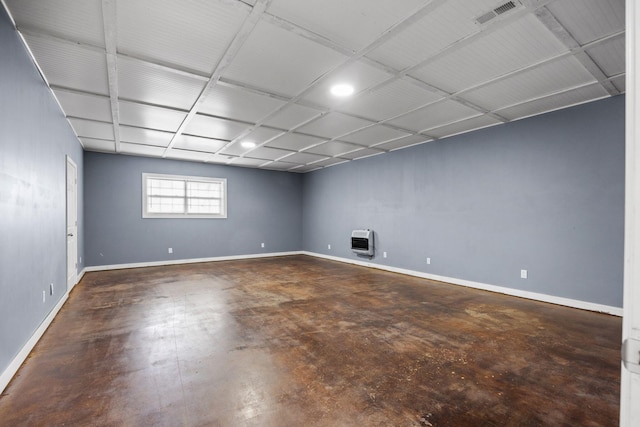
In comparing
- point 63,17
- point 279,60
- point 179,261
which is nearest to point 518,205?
point 279,60

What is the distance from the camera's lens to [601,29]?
243 centimetres

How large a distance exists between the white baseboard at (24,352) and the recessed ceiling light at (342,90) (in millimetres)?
3928

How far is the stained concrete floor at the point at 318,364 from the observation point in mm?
1874

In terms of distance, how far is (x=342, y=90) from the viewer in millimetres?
3592

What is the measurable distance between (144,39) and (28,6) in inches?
28.9

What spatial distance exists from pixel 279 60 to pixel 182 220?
246 inches

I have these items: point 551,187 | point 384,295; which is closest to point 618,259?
point 551,187

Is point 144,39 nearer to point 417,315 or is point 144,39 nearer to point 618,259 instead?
point 417,315

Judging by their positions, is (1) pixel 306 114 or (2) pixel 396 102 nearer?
(2) pixel 396 102

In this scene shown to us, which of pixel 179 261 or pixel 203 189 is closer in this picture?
pixel 179 261

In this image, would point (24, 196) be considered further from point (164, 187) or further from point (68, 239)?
point (164, 187)

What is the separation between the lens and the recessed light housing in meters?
3.48

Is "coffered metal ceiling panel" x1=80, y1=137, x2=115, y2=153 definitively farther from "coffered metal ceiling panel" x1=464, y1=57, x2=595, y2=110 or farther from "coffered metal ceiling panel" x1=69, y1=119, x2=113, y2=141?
"coffered metal ceiling panel" x1=464, y1=57, x2=595, y2=110

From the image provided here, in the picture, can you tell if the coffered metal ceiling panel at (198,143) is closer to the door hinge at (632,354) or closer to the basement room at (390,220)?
the basement room at (390,220)
